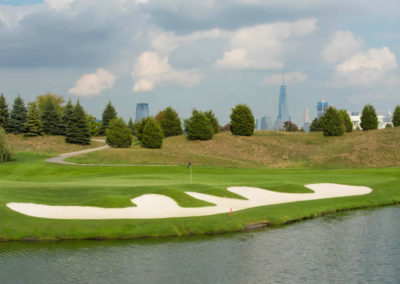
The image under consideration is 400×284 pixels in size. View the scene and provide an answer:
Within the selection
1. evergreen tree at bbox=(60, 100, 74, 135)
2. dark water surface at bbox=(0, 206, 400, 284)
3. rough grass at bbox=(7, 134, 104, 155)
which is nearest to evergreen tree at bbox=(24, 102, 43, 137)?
rough grass at bbox=(7, 134, 104, 155)

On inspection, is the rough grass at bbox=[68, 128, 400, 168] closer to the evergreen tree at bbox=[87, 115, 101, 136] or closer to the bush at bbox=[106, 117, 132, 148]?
the bush at bbox=[106, 117, 132, 148]

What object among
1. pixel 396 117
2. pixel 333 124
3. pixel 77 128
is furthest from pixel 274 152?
pixel 77 128

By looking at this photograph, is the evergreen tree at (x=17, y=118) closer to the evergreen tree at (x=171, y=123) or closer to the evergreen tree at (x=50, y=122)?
the evergreen tree at (x=50, y=122)

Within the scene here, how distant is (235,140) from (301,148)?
11319mm

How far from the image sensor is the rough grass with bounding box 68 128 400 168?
65.1 meters

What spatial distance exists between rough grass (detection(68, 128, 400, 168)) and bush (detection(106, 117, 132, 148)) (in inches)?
184

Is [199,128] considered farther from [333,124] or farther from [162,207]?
[162,207]

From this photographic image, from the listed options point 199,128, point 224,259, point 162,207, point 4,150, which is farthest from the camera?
point 199,128

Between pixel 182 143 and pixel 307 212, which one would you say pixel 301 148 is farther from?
pixel 307 212

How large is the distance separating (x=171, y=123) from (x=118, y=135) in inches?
732

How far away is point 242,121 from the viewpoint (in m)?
84.2

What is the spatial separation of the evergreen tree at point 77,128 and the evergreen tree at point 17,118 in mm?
10759

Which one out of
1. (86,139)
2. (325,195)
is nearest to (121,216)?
(325,195)

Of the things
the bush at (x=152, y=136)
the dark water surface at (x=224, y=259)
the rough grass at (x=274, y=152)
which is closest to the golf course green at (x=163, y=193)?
the dark water surface at (x=224, y=259)
